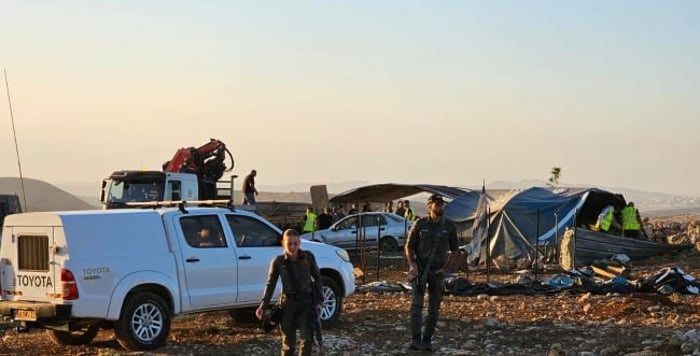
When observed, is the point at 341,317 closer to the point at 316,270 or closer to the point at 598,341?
the point at 598,341

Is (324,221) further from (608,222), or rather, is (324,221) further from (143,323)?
(143,323)

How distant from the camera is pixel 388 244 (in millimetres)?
28156

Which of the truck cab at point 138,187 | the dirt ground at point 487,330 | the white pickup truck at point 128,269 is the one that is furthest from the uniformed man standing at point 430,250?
the truck cab at point 138,187

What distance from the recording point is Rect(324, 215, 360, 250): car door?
28094mm

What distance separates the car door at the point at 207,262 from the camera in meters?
11.8

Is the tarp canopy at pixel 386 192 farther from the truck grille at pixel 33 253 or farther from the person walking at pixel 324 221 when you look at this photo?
the truck grille at pixel 33 253

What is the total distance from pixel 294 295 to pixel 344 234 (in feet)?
63.7

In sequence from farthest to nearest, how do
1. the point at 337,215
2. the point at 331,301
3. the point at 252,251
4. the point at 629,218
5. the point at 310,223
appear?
1. the point at 337,215
2. the point at 310,223
3. the point at 629,218
4. the point at 331,301
5. the point at 252,251

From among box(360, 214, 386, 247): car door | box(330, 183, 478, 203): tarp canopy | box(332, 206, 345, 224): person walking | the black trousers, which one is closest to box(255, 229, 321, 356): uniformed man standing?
the black trousers

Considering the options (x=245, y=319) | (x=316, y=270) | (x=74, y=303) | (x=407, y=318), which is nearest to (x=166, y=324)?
(x=74, y=303)

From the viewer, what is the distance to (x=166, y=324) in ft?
37.6

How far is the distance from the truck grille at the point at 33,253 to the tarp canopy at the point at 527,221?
1581cm

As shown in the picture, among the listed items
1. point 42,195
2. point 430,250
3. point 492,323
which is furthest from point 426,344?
point 42,195

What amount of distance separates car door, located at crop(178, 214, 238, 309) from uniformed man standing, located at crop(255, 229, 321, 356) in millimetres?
3115
